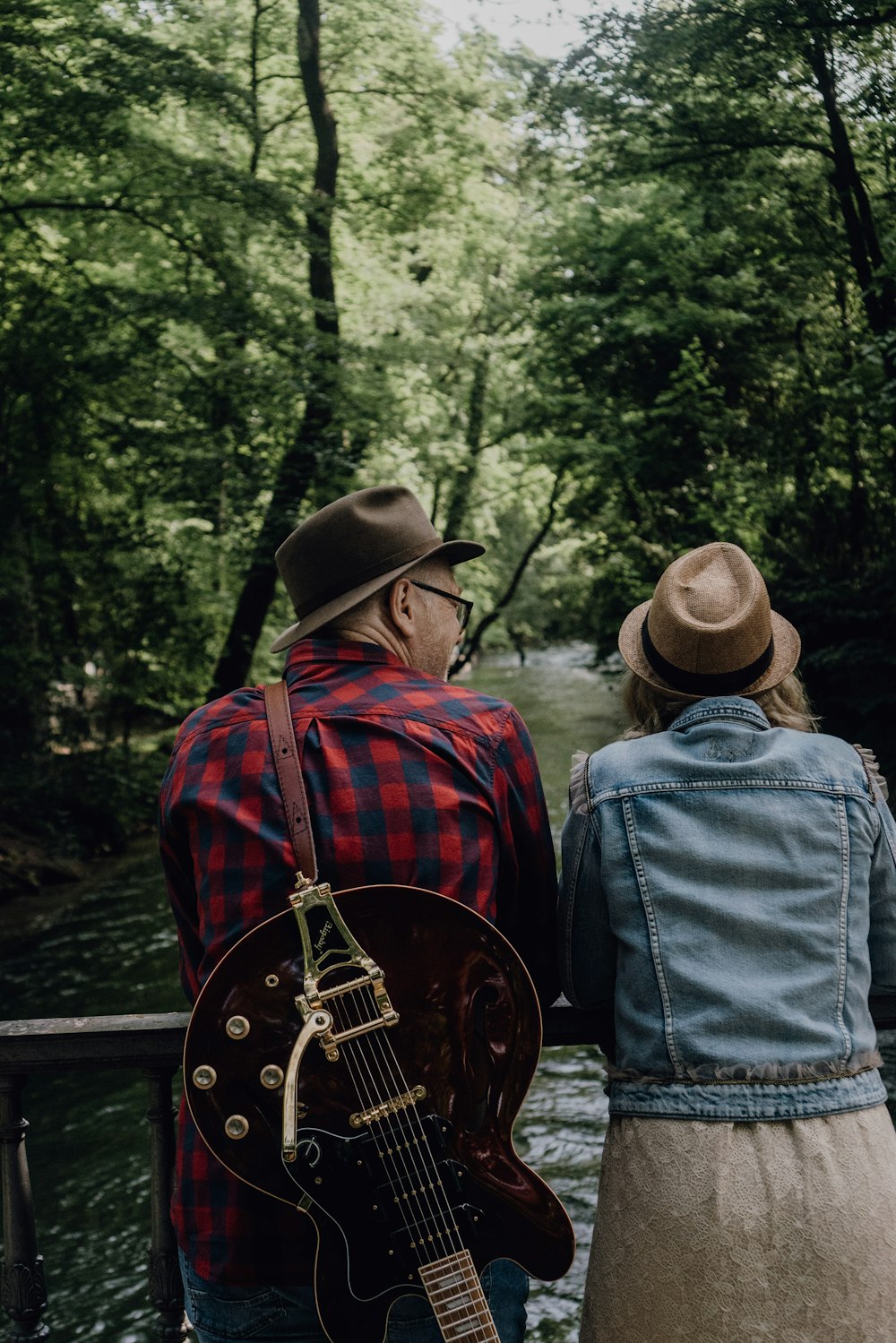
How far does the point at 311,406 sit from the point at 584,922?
11.8 m

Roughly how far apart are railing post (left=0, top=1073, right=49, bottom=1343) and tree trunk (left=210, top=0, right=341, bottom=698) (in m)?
10.5

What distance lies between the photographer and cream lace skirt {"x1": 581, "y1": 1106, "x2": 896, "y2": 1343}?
5.76ft

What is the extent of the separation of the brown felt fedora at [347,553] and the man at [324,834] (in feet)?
0.12

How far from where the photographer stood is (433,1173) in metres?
1.69

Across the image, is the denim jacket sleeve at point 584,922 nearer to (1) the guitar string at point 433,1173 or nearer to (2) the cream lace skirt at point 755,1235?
(2) the cream lace skirt at point 755,1235

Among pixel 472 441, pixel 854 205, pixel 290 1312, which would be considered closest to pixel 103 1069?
pixel 290 1312

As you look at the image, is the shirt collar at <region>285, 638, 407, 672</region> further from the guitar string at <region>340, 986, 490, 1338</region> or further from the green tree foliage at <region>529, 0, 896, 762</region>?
the green tree foliage at <region>529, 0, 896, 762</region>

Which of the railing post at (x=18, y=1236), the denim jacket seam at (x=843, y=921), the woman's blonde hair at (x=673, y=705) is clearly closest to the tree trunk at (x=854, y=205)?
the woman's blonde hair at (x=673, y=705)

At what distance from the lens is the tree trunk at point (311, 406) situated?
1320cm

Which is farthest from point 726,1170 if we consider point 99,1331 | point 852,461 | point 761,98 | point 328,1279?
point 852,461

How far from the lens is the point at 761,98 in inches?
461

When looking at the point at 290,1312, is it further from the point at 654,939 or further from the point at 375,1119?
the point at 654,939

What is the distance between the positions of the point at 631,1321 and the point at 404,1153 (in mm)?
468

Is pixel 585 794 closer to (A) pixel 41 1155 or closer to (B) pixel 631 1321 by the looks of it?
(B) pixel 631 1321
